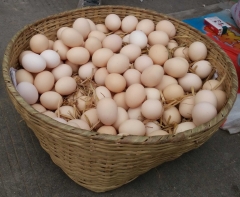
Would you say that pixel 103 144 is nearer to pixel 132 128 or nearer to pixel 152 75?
pixel 132 128

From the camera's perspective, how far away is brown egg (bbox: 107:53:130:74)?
3.80 feet

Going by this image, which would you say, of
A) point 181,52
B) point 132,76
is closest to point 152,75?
point 132,76

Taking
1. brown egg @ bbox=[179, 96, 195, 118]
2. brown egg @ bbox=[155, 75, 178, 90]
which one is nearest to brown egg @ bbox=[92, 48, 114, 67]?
brown egg @ bbox=[155, 75, 178, 90]

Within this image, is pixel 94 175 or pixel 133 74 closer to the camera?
pixel 94 175

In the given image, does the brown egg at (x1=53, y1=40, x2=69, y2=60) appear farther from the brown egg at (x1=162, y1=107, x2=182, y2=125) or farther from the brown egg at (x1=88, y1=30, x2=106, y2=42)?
the brown egg at (x1=162, y1=107, x2=182, y2=125)

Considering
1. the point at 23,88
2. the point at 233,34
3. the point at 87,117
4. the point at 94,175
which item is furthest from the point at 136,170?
the point at 233,34

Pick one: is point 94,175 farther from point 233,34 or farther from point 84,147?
point 233,34

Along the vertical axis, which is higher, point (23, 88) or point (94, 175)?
point (23, 88)

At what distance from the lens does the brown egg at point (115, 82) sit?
1.13m

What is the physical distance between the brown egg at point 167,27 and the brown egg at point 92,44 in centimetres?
32

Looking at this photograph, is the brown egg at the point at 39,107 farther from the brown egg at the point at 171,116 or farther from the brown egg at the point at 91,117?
the brown egg at the point at 171,116

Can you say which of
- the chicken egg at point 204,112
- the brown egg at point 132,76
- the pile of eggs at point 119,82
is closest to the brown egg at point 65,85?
the pile of eggs at point 119,82

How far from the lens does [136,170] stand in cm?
100

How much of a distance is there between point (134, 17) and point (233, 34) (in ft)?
2.48
